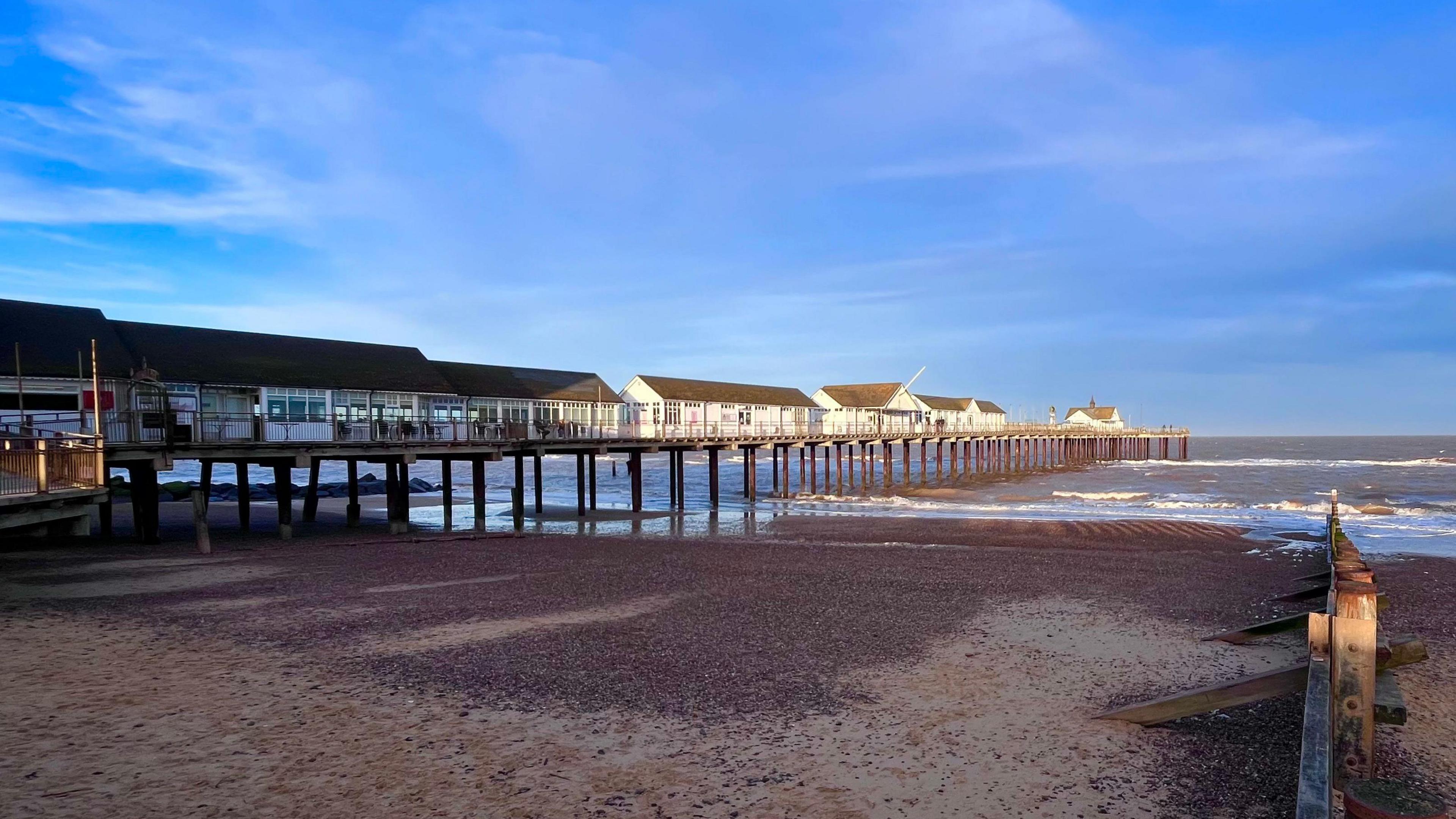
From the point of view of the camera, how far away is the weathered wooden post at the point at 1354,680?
16.9 feet

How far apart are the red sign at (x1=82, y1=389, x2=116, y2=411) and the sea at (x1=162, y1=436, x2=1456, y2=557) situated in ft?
31.3

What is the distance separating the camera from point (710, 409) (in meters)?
48.3

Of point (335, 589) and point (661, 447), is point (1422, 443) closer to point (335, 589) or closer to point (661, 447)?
point (661, 447)

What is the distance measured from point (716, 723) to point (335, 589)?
9.57 meters

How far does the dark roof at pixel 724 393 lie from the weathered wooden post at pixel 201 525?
2736 cm

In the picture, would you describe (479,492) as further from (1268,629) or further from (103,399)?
(1268,629)

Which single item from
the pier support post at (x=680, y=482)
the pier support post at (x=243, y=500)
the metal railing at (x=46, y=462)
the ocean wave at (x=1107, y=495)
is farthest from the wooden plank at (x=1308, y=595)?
the ocean wave at (x=1107, y=495)

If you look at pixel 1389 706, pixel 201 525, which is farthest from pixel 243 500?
pixel 1389 706

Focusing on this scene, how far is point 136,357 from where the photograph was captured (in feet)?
81.7

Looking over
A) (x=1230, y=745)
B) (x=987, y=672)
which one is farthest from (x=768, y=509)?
(x=1230, y=745)

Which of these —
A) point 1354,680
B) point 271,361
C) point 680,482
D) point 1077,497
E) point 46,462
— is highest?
point 271,361

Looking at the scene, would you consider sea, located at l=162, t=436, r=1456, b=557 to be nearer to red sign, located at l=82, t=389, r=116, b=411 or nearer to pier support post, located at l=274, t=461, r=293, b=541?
pier support post, located at l=274, t=461, r=293, b=541

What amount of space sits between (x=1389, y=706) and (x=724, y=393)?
1833 inches

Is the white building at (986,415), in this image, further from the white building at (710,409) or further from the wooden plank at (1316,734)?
the wooden plank at (1316,734)
